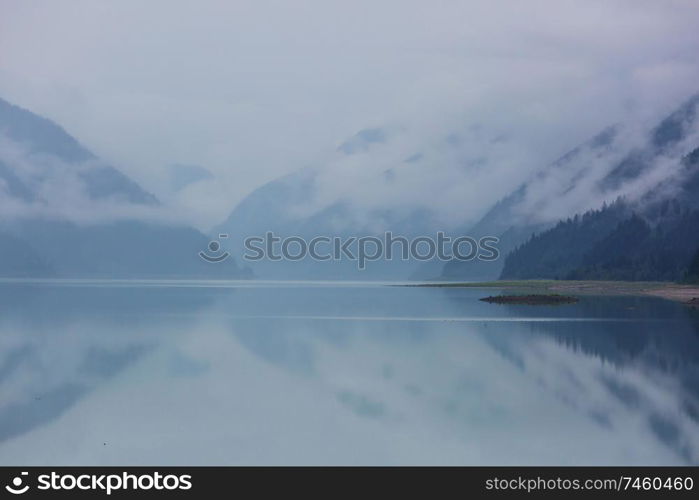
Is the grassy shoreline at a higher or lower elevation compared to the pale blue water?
higher

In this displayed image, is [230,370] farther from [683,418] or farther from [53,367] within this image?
[683,418]

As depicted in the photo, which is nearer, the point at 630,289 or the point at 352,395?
the point at 352,395

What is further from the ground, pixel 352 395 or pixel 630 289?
pixel 630 289

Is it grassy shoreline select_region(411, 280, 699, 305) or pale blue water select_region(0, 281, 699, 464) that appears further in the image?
grassy shoreline select_region(411, 280, 699, 305)

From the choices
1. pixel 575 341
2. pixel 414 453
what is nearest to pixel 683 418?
pixel 414 453

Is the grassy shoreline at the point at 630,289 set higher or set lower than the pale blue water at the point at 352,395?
Result: higher
